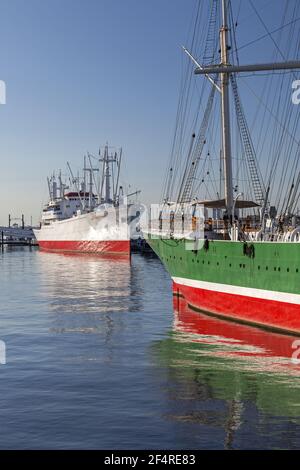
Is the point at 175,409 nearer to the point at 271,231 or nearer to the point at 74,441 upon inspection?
the point at 74,441

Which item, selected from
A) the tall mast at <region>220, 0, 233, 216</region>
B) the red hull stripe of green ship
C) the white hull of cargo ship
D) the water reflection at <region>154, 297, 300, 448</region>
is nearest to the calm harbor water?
the water reflection at <region>154, 297, 300, 448</region>

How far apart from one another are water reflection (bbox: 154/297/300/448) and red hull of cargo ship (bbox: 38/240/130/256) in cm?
6877

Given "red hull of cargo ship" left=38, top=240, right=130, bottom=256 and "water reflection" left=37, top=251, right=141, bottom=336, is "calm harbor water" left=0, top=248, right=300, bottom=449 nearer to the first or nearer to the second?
"water reflection" left=37, top=251, right=141, bottom=336

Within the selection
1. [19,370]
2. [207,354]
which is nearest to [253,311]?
[207,354]

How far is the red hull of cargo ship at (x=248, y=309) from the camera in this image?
21.9 m

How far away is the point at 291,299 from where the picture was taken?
A: 21.7 metres

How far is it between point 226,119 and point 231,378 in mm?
19540

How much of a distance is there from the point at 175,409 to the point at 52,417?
2.81 meters

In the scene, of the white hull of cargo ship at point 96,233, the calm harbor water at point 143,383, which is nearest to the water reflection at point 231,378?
the calm harbor water at point 143,383

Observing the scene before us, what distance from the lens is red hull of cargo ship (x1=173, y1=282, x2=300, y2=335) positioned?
72.0 feet

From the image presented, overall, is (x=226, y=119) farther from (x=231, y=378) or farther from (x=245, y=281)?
(x=231, y=378)

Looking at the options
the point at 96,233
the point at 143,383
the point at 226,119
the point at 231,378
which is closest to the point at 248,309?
the point at 231,378

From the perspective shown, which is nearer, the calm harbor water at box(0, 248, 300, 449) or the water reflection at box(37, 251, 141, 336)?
the calm harbor water at box(0, 248, 300, 449)

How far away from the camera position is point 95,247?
100 m
